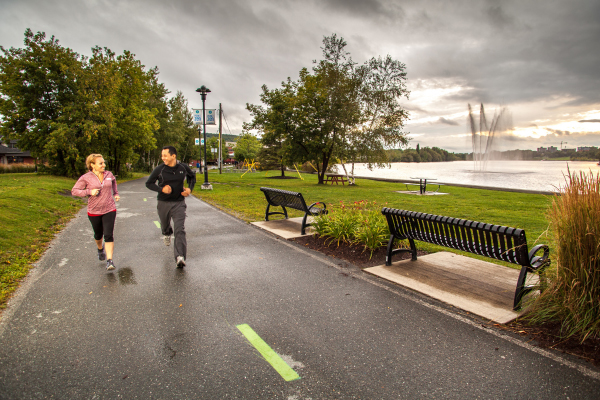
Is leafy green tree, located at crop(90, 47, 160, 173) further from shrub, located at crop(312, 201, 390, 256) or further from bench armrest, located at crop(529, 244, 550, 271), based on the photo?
bench armrest, located at crop(529, 244, 550, 271)

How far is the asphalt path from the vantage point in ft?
8.38

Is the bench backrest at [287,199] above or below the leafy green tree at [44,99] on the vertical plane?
below

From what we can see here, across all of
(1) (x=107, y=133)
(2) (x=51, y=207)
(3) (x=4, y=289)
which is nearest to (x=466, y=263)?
(3) (x=4, y=289)

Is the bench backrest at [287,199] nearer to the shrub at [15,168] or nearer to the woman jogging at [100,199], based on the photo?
the woman jogging at [100,199]

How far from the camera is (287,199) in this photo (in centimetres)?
862

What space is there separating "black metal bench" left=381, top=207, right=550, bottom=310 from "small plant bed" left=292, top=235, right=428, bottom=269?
347mm

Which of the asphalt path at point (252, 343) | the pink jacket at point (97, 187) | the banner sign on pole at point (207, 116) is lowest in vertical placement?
the asphalt path at point (252, 343)

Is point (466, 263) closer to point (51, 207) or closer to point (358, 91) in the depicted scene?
point (51, 207)

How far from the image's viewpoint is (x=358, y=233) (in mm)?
6312

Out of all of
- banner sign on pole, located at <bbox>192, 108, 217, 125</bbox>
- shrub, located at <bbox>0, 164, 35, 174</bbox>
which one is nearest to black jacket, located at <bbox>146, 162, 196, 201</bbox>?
banner sign on pole, located at <bbox>192, 108, 217, 125</bbox>

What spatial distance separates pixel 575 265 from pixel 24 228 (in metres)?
10.2

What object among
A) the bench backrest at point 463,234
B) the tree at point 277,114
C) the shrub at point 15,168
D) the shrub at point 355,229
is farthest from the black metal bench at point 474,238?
the shrub at point 15,168

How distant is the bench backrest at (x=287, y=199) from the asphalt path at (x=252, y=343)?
2.69 meters

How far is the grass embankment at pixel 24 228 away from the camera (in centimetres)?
517
